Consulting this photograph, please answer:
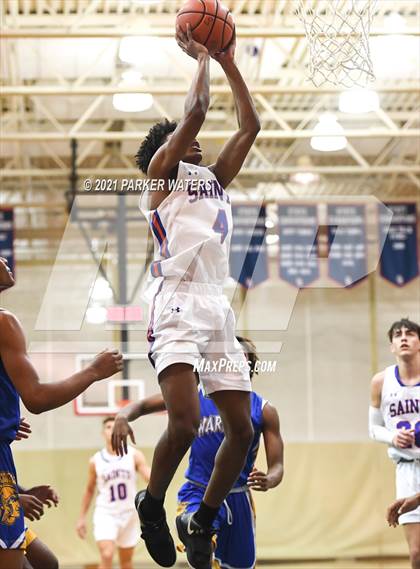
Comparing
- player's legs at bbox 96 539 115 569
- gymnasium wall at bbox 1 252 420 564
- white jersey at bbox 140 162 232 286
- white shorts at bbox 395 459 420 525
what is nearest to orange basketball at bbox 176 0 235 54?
white jersey at bbox 140 162 232 286

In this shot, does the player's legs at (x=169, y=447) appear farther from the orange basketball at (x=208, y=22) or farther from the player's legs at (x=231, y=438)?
the orange basketball at (x=208, y=22)

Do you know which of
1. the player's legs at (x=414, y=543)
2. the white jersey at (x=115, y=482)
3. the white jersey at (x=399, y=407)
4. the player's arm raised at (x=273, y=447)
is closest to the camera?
the player's arm raised at (x=273, y=447)

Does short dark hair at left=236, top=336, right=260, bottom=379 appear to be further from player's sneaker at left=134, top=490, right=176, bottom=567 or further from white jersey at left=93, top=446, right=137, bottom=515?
white jersey at left=93, top=446, right=137, bottom=515

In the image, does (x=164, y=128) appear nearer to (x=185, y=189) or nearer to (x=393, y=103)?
(x=185, y=189)

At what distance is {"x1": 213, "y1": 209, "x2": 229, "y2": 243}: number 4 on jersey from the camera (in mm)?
5023

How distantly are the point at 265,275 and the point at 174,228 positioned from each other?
10178 millimetres

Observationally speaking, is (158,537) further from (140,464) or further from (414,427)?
(140,464)

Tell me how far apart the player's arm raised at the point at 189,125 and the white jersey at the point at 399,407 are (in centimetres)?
365

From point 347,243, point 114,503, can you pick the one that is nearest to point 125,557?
point 114,503

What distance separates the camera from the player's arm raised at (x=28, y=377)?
4527 millimetres

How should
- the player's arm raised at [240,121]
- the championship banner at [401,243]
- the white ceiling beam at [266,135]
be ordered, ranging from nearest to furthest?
the player's arm raised at [240,121], the white ceiling beam at [266,135], the championship banner at [401,243]

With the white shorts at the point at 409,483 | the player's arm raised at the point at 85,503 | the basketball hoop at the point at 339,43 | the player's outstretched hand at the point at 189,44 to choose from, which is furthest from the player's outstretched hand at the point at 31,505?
the player's arm raised at the point at 85,503

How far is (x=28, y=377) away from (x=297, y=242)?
1081 cm

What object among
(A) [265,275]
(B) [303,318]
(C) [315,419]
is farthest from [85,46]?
(C) [315,419]
